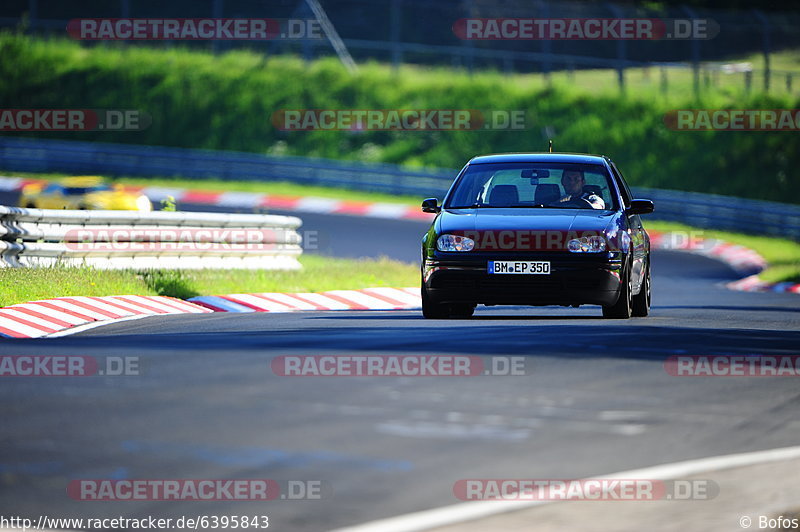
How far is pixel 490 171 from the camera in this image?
14.5 metres

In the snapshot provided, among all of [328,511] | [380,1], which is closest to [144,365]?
[328,511]

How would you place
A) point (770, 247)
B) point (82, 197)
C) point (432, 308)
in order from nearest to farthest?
point (432, 308)
point (82, 197)
point (770, 247)

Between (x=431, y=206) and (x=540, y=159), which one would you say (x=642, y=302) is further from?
(x=431, y=206)

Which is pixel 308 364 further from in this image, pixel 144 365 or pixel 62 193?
pixel 62 193

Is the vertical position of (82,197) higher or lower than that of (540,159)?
lower

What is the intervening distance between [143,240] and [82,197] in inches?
402

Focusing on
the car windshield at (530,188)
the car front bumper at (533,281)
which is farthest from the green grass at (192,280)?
the car front bumper at (533,281)

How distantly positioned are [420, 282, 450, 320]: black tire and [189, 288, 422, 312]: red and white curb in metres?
3.18

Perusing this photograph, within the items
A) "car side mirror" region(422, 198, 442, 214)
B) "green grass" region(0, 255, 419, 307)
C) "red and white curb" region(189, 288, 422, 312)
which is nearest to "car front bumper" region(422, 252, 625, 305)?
"car side mirror" region(422, 198, 442, 214)

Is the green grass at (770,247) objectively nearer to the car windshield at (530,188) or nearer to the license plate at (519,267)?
the car windshield at (530,188)

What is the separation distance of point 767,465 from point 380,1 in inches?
1434

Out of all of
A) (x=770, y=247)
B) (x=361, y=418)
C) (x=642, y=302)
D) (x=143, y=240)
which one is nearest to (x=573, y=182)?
(x=642, y=302)

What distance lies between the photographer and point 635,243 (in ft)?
46.2

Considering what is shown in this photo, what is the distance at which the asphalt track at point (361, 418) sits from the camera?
591cm
